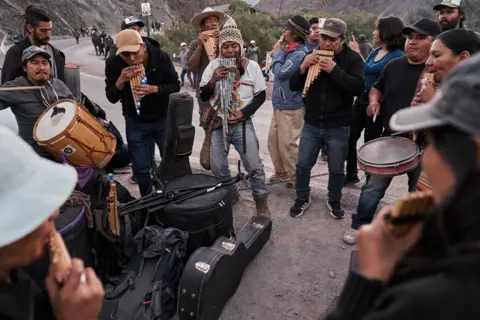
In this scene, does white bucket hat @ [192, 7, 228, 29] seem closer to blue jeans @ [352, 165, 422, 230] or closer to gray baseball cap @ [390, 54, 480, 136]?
blue jeans @ [352, 165, 422, 230]

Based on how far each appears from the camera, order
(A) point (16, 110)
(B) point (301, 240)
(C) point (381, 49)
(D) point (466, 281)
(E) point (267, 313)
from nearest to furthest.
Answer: (D) point (466, 281), (E) point (267, 313), (A) point (16, 110), (B) point (301, 240), (C) point (381, 49)

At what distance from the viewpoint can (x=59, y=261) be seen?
45.9 inches

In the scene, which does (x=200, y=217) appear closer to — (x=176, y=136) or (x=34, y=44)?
(x=176, y=136)

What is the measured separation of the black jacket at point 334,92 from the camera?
11.1 ft

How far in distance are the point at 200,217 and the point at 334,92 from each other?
1583 millimetres

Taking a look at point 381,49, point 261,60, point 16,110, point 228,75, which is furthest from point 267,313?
point 261,60

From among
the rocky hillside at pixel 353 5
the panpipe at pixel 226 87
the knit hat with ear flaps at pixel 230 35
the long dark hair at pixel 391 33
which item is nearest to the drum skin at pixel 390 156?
the panpipe at pixel 226 87

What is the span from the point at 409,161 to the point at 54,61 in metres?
3.44

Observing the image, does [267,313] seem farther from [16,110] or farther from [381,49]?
[381,49]

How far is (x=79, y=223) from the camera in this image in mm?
2516

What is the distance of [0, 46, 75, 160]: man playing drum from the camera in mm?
3199

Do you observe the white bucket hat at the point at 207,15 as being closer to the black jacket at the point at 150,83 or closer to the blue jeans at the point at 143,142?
the black jacket at the point at 150,83

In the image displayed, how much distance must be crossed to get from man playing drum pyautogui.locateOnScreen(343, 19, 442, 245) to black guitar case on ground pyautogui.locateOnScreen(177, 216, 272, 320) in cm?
98

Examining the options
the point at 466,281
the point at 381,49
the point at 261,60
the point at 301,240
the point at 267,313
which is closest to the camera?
the point at 466,281
